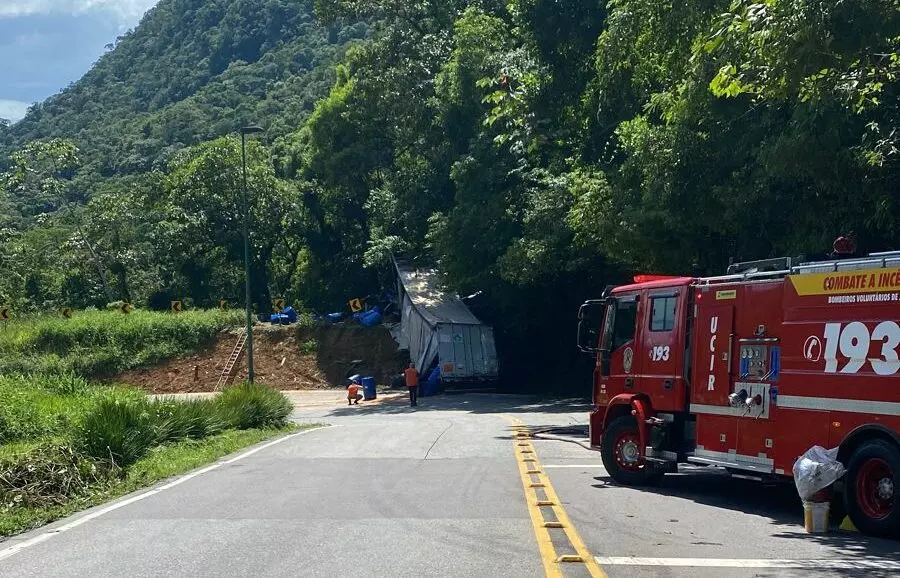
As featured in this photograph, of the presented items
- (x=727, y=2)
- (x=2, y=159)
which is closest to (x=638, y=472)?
(x=727, y=2)

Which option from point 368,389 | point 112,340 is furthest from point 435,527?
point 112,340

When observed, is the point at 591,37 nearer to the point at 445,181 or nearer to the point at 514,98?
the point at 514,98

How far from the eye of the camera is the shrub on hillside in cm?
1248

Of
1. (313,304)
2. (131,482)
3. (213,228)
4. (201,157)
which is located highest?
(201,157)

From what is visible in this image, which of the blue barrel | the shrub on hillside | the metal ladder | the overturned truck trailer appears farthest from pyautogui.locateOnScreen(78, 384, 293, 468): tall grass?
the metal ladder

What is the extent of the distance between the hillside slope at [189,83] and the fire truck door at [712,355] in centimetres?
9321

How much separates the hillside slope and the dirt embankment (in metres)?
53.0

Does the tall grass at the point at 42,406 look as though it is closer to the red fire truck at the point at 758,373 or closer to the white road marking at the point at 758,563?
the red fire truck at the point at 758,373

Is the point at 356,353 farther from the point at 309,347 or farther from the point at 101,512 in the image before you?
the point at 101,512

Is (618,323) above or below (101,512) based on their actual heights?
above

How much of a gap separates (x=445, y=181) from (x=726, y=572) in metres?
39.2

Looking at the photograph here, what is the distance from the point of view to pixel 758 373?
12.3 m

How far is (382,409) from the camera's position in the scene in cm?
3638

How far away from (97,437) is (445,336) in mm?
27640
